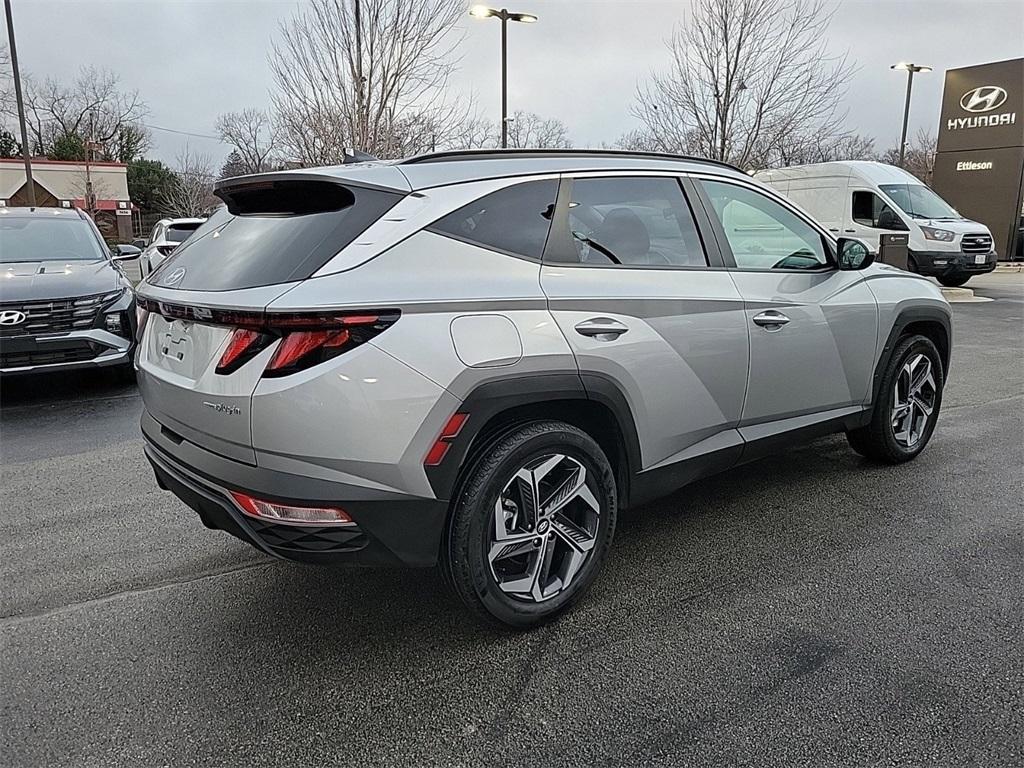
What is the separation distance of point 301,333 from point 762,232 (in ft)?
8.35

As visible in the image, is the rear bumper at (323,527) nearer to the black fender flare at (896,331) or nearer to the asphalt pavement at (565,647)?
the asphalt pavement at (565,647)

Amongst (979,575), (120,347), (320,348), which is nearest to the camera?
(320,348)

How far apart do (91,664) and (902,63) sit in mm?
26936

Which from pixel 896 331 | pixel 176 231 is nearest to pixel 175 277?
pixel 896 331

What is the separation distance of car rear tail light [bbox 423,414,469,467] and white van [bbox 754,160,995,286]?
1448cm

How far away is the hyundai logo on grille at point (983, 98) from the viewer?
20.2 m

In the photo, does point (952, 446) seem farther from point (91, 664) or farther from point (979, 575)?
point (91, 664)

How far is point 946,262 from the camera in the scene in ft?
47.0

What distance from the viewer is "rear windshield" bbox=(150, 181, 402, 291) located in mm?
2375

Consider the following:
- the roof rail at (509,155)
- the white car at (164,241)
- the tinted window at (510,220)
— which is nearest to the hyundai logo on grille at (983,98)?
the white car at (164,241)

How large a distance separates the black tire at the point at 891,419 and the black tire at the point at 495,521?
7.34ft

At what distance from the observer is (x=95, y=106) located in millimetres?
42250

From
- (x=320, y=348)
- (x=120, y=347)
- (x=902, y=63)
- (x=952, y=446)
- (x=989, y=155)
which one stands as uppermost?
(x=902, y=63)

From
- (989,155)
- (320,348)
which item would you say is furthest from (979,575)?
(989,155)
